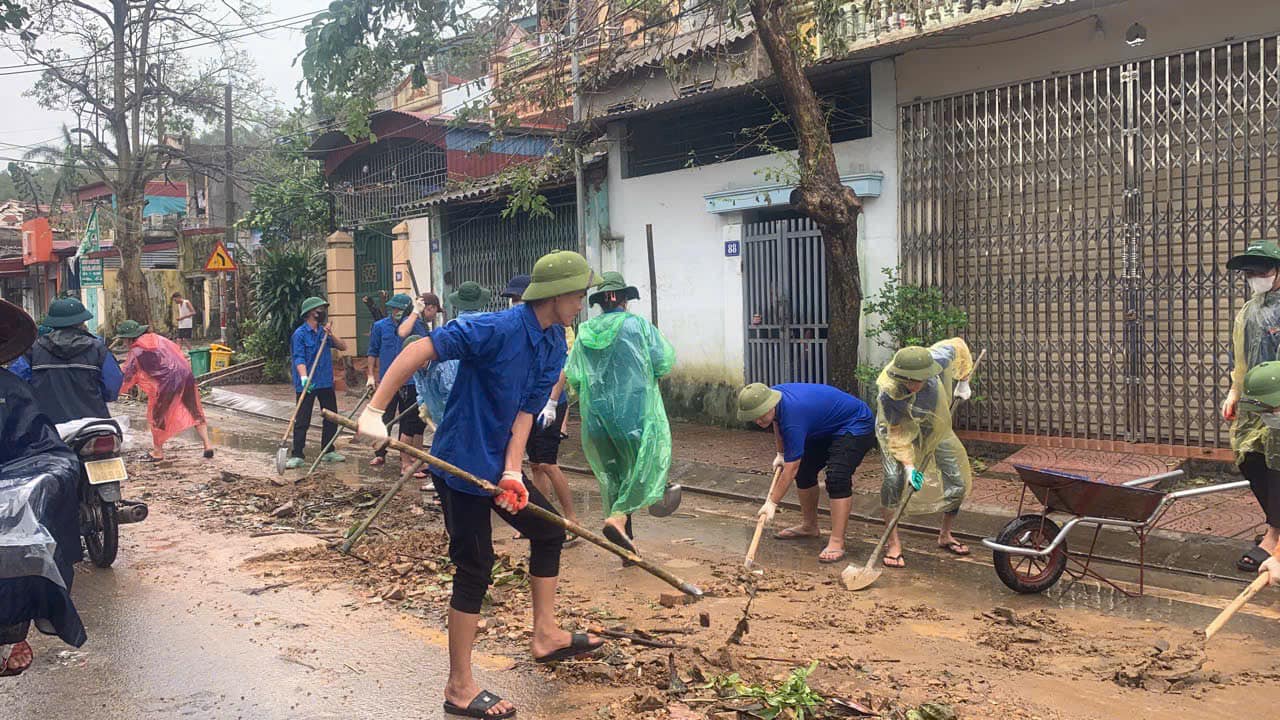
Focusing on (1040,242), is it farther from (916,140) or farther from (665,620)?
(665,620)

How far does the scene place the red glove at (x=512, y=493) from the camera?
13.2ft

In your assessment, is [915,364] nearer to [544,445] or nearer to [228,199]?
[544,445]

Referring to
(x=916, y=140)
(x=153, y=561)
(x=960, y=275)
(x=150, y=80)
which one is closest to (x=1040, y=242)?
(x=960, y=275)

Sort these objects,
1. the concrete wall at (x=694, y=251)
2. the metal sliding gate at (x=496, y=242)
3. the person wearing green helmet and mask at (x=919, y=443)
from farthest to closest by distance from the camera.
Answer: the metal sliding gate at (x=496, y=242) < the concrete wall at (x=694, y=251) < the person wearing green helmet and mask at (x=919, y=443)

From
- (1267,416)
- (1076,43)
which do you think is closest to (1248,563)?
(1267,416)

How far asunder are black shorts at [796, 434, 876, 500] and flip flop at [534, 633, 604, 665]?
97.4 inches

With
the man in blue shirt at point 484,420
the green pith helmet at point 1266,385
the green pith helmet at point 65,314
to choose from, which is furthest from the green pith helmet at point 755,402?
the green pith helmet at point 65,314

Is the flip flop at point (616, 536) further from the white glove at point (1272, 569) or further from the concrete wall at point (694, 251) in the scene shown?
the concrete wall at point (694, 251)

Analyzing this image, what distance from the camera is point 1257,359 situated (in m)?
6.32

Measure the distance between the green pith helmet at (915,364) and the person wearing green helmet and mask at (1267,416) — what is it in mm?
1633

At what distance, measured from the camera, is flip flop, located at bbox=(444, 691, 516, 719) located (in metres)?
3.94

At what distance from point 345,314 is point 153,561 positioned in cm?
1302

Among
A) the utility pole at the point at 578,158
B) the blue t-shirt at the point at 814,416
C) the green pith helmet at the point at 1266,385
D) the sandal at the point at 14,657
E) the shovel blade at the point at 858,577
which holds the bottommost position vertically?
the shovel blade at the point at 858,577

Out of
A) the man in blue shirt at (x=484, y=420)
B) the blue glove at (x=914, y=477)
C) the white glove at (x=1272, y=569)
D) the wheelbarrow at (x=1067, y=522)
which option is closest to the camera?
the man in blue shirt at (x=484, y=420)
